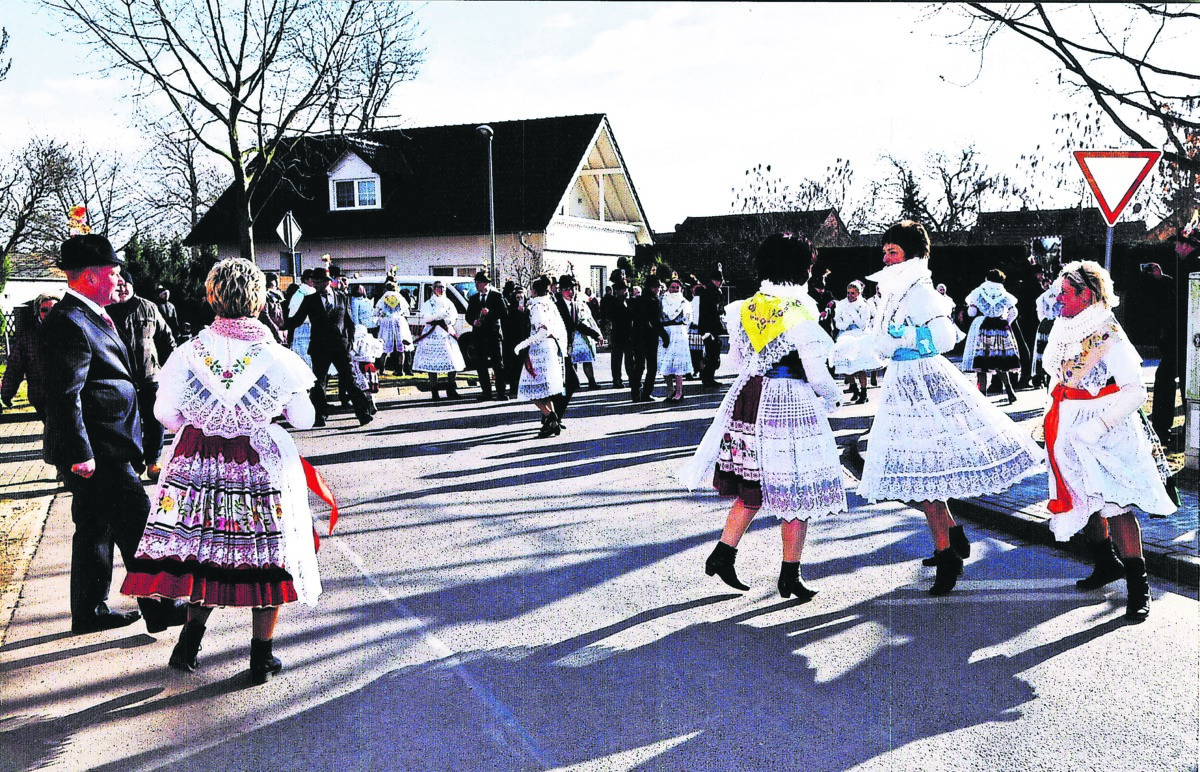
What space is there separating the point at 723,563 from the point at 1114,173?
527cm

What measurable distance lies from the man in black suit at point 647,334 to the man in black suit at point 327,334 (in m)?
4.38

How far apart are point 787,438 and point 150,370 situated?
5523 mm

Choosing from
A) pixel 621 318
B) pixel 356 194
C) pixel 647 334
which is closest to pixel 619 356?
pixel 621 318


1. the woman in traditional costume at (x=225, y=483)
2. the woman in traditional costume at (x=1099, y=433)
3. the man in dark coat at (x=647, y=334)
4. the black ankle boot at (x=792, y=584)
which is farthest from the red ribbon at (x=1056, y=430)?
the man in dark coat at (x=647, y=334)

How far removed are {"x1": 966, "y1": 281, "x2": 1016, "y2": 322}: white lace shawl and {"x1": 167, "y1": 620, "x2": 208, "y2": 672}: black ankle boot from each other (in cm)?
1263

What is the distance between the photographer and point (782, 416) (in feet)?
18.5

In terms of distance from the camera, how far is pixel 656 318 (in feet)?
51.4

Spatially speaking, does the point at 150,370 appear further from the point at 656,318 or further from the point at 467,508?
the point at 656,318

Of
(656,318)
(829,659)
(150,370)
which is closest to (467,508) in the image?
(150,370)

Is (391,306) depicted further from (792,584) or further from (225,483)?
(225,483)

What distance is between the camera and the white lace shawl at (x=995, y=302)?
585 inches

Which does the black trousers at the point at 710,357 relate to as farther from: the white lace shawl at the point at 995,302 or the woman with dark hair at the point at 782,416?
the woman with dark hair at the point at 782,416

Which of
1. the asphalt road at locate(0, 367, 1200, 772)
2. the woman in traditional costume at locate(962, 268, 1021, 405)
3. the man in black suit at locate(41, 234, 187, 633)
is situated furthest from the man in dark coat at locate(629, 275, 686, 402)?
the man in black suit at locate(41, 234, 187, 633)

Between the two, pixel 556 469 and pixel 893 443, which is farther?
pixel 556 469
